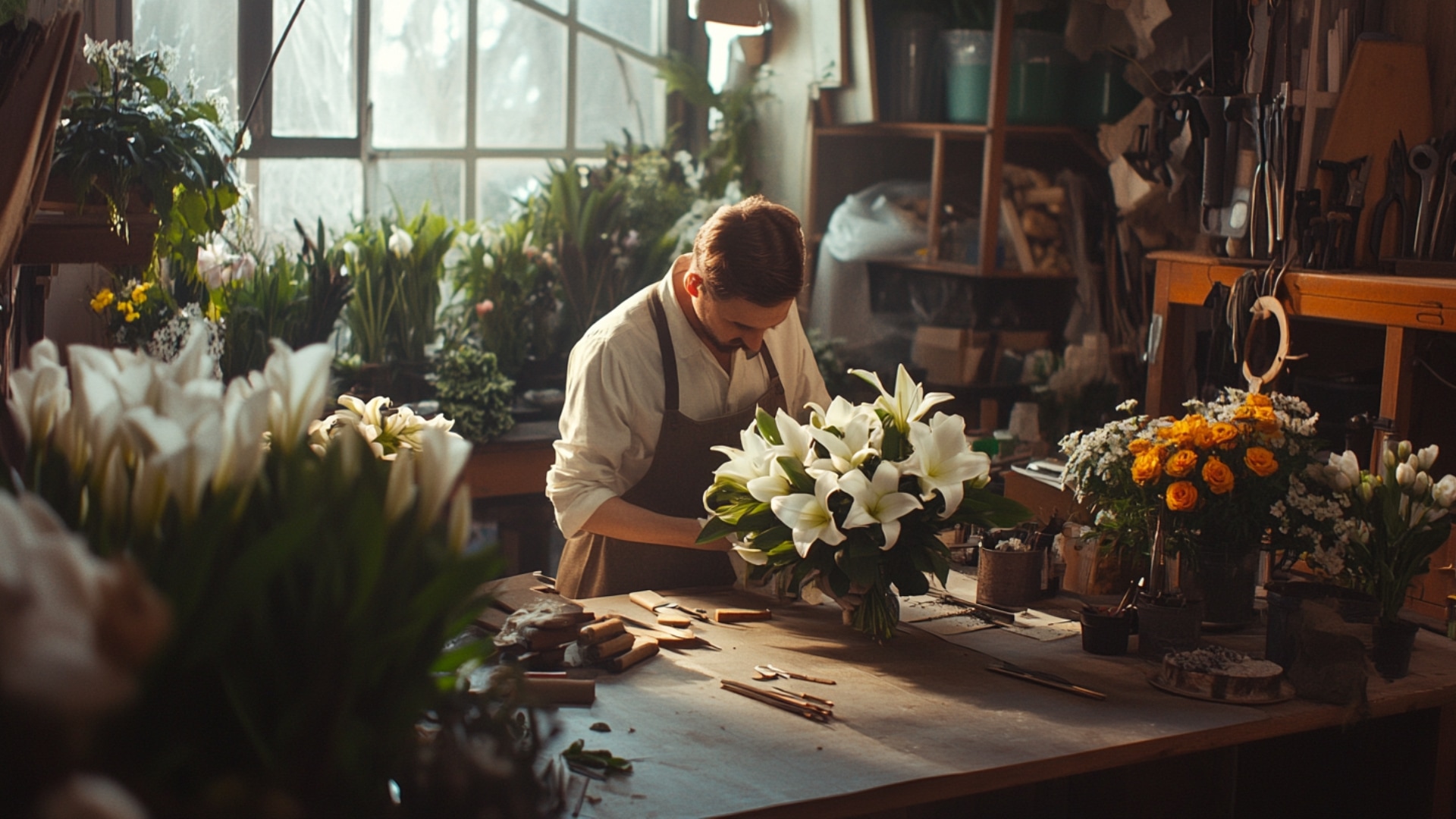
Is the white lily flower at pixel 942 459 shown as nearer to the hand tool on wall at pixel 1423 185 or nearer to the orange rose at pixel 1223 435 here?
the orange rose at pixel 1223 435

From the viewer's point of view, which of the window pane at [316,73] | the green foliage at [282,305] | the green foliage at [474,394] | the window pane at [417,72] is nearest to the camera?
the green foliage at [282,305]

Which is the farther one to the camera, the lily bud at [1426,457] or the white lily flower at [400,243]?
the white lily flower at [400,243]

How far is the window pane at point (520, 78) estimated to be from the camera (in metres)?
5.34

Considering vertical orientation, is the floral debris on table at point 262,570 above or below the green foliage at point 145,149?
below

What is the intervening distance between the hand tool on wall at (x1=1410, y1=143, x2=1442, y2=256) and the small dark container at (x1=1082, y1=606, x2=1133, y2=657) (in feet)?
6.37

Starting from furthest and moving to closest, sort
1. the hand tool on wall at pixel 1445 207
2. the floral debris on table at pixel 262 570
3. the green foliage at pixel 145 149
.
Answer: the hand tool on wall at pixel 1445 207 → the green foliage at pixel 145 149 → the floral debris on table at pixel 262 570

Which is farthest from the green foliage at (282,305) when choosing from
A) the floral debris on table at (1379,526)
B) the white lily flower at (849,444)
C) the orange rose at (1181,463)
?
the floral debris on table at (1379,526)

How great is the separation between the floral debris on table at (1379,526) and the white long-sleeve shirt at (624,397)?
4.11ft

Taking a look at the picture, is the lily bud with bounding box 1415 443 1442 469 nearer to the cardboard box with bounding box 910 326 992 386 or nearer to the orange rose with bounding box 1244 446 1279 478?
the orange rose with bounding box 1244 446 1279 478

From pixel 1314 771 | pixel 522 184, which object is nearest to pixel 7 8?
pixel 1314 771

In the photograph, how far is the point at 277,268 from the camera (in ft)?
14.6

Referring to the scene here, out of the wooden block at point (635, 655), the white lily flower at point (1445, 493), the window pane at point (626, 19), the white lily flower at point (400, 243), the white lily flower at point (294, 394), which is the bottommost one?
the wooden block at point (635, 655)

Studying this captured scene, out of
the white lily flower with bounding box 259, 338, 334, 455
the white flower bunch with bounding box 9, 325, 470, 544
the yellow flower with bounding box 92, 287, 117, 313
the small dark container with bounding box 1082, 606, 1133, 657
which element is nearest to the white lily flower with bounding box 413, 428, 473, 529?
the white flower bunch with bounding box 9, 325, 470, 544

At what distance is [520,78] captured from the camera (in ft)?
17.9
